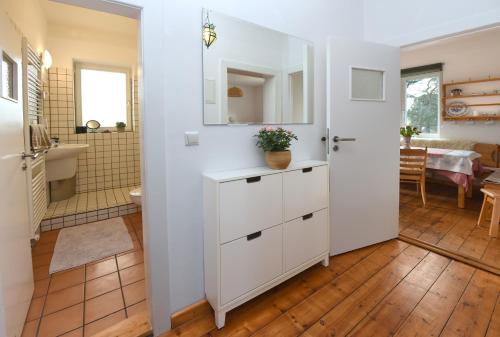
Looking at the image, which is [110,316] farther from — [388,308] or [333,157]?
[333,157]

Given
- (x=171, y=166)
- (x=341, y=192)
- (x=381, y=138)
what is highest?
(x=381, y=138)

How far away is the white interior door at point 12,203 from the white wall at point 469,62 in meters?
4.99

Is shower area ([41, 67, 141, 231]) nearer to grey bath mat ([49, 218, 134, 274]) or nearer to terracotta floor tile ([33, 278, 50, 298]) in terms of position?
grey bath mat ([49, 218, 134, 274])

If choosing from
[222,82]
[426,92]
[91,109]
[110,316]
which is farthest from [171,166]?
[426,92]

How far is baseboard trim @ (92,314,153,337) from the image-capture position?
1.47 m

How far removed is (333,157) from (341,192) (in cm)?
32

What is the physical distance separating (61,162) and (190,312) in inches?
107

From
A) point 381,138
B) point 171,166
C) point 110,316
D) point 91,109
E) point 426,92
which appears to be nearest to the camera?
point 171,166

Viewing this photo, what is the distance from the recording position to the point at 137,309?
5.55ft

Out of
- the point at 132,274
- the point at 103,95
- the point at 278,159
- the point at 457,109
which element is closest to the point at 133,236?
the point at 132,274

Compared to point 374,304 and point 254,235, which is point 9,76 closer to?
point 254,235

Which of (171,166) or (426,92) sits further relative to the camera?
(426,92)

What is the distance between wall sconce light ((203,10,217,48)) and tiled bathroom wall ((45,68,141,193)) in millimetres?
2102

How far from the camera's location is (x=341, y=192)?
2311 mm
